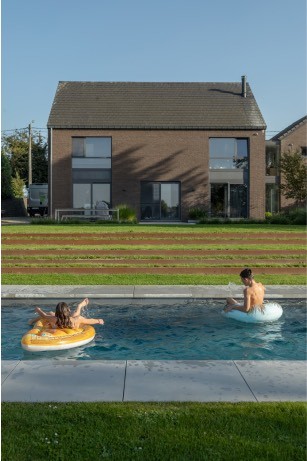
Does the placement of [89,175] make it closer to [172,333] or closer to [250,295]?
[250,295]

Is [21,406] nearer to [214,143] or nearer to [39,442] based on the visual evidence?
[39,442]

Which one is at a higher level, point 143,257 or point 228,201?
point 228,201

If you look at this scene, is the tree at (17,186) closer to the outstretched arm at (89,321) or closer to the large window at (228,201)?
the large window at (228,201)

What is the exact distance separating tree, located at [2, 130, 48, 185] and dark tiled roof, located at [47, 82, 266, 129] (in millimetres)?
27987

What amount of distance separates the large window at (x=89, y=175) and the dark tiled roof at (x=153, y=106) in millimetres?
1598

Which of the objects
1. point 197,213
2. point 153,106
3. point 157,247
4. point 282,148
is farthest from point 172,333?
point 282,148

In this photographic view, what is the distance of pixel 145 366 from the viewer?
738 centimetres

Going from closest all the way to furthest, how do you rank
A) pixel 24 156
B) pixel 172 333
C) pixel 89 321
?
pixel 89 321 < pixel 172 333 < pixel 24 156

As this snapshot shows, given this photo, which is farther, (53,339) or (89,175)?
(89,175)

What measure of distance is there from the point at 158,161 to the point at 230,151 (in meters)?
4.78

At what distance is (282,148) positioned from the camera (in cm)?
4478

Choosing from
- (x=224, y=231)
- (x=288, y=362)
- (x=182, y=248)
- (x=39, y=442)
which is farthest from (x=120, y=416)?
(x=224, y=231)

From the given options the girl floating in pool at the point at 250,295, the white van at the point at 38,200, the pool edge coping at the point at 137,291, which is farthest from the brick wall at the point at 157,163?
the girl floating in pool at the point at 250,295

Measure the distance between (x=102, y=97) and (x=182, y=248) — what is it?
2028cm
